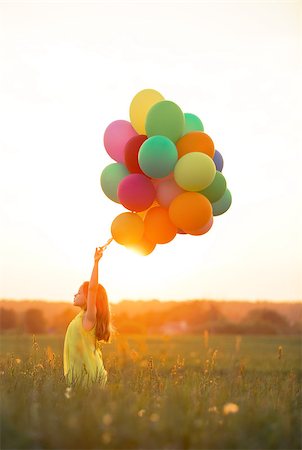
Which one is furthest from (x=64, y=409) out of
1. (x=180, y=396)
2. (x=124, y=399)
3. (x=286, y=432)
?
(x=286, y=432)

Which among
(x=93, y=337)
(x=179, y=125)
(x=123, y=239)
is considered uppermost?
(x=179, y=125)

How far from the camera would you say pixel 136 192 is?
233 inches

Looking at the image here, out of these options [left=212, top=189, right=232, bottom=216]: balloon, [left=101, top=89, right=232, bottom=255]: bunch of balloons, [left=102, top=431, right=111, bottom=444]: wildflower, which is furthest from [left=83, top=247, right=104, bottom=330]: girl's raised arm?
[left=102, top=431, right=111, bottom=444]: wildflower

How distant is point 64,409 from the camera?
13.6ft

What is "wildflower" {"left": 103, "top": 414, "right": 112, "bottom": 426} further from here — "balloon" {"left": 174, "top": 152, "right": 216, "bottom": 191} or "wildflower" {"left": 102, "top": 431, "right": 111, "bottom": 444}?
"balloon" {"left": 174, "top": 152, "right": 216, "bottom": 191}

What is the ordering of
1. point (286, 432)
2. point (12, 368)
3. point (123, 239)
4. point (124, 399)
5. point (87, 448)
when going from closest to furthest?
point (87, 448) < point (286, 432) < point (124, 399) < point (12, 368) < point (123, 239)

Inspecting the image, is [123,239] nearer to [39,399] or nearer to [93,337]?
[93,337]

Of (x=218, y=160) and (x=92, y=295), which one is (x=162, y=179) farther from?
(x=92, y=295)

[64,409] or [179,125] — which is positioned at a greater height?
[179,125]

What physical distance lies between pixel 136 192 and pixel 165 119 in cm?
73

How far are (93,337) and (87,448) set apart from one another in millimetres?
2668

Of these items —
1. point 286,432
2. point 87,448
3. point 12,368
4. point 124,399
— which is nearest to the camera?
point 87,448

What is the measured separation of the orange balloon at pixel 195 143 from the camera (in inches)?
237

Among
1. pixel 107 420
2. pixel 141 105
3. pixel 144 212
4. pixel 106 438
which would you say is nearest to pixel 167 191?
pixel 144 212
